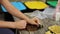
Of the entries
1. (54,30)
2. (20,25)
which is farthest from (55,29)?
(20,25)

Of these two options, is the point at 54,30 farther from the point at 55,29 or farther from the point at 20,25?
the point at 20,25

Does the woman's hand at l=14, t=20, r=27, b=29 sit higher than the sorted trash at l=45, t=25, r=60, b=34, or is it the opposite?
the woman's hand at l=14, t=20, r=27, b=29

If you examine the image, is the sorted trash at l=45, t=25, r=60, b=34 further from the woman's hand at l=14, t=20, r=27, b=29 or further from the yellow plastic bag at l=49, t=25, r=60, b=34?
the woman's hand at l=14, t=20, r=27, b=29

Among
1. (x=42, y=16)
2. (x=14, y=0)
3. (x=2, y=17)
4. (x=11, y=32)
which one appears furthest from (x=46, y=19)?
(x=14, y=0)

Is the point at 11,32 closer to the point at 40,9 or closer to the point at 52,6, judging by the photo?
the point at 40,9

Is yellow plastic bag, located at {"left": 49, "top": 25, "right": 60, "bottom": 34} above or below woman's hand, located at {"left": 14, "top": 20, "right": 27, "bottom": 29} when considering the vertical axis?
below

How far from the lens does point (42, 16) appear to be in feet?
4.23

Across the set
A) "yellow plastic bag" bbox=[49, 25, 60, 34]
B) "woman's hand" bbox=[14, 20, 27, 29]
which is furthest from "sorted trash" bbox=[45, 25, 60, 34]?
"woman's hand" bbox=[14, 20, 27, 29]

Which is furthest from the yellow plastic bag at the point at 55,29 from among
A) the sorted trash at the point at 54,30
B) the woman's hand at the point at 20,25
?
the woman's hand at the point at 20,25

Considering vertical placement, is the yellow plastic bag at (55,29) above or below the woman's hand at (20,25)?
below

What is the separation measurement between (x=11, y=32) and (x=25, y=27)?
124mm

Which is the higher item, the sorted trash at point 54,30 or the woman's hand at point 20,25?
the woman's hand at point 20,25

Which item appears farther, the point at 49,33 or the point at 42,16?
the point at 42,16

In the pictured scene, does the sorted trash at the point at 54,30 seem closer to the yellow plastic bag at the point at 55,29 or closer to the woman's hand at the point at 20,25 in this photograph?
the yellow plastic bag at the point at 55,29
